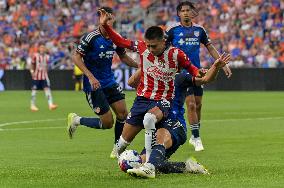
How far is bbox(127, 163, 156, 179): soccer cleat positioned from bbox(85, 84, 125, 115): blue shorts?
3847mm

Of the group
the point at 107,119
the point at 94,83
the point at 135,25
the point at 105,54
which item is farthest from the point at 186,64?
the point at 135,25

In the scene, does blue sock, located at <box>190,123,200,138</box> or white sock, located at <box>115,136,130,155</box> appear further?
blue sock, located at <box>190,123,200,138</box>

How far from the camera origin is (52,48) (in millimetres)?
45281

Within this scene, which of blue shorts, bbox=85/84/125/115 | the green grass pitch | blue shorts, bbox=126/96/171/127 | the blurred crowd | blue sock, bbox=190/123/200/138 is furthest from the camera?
the blurred crowd

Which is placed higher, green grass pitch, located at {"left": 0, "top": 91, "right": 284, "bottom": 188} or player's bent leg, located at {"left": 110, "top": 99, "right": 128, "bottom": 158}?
player's bent leg, located at {"left": 110, "top": 99, "right": 128, "bottom": 158}

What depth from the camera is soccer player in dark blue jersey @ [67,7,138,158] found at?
13.8 metres

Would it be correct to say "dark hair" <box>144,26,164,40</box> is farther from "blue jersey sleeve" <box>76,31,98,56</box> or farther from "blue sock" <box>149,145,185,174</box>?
"blue jersey sleeve" <box>76,31,98,56</box>

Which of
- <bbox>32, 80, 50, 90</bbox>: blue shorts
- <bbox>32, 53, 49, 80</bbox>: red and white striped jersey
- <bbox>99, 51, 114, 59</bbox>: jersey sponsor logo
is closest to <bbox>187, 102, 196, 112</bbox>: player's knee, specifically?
<bbox>99, 51, 114, 59</bbox>: jersey sponsor logo

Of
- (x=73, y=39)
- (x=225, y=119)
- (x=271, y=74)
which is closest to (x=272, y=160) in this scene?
(x=225, y=119)

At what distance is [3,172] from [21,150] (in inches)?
140

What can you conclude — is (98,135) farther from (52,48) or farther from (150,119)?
(52,48)

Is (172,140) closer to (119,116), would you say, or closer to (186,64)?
(186,64)

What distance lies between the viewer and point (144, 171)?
10.4 metres

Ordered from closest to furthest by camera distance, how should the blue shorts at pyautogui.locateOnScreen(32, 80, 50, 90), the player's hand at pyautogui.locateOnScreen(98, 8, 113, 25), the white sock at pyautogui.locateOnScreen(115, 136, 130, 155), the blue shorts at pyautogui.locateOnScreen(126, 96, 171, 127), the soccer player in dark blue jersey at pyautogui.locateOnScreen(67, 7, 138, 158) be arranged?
the blue shorts at pyautogui.locateOnScreen(126, 96, 171, 127) < the white sock at pyautogui.locateOnScreen(115, 136, 130, 155) < the player's hand at pyautogui.locateOnScreen(98, 8, 113, 25) < the soccer player in dark blue jersey at pyautogui.locateOnScreen(67, 7, 138, 158) < the blue shorts at pyautogui.locateOnScreen(32, 80, 50, 90)
